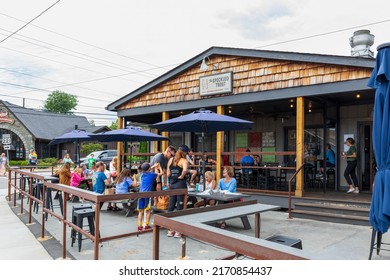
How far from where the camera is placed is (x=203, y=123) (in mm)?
7254

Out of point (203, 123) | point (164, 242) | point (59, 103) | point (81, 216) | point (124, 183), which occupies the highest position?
point (59, 103)

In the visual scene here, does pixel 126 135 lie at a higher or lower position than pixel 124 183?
higher

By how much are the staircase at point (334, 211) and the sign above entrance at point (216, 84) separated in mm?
3944

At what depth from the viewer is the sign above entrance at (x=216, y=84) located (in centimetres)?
942

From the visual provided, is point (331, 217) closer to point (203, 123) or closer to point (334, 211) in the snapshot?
point (334, 211)

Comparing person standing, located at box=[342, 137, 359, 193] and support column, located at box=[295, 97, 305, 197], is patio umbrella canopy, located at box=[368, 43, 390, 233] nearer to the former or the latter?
support column, located at box=[295, 97, 305, 197]

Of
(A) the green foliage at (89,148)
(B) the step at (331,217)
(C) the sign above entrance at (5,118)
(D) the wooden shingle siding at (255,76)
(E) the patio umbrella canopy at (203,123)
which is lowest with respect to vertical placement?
(B) the step at (331,217)

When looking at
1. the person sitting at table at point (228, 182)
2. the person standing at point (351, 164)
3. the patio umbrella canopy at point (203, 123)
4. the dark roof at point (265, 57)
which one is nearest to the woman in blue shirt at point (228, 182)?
Result: the person sitting at table at point (228, 182)

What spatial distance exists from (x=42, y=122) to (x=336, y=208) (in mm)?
32466

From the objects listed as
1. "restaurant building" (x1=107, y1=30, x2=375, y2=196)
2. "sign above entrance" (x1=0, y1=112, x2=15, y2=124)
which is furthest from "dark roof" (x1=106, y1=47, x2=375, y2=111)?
"sign above entrance" (x1=0, y1=112, x2=15, y2=124)

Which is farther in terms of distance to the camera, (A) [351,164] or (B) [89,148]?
(B) [89,148]

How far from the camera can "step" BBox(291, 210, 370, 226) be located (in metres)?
6.21

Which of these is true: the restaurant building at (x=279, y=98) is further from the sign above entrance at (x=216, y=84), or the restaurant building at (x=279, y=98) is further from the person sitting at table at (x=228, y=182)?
the person sitting at table at (x=228, y=182)

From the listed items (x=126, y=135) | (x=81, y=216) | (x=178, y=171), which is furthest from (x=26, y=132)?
(x=81, y=216)
